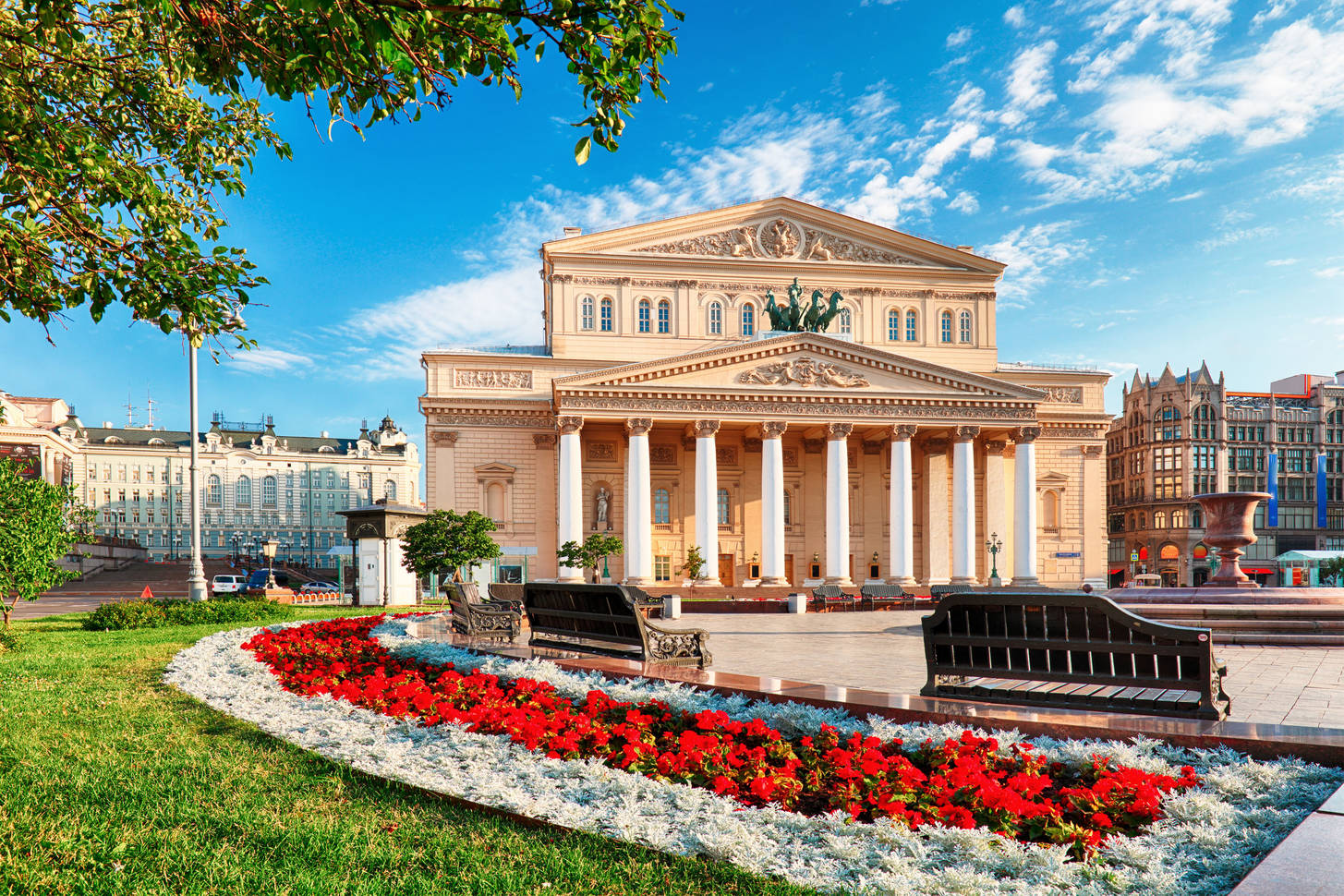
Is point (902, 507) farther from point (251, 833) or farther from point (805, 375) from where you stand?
point (251, 833)

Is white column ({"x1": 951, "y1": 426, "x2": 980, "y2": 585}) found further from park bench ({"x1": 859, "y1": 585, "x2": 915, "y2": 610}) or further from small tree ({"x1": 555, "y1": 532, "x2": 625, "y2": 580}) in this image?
small tree ({"x1": 555, "y1": 532, "x2": 625, "y2": 580})

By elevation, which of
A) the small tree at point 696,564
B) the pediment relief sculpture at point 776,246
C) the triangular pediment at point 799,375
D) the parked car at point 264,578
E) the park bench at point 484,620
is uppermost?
the pediment relief sculpture at point 776,246

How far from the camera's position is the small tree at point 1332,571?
57.5m

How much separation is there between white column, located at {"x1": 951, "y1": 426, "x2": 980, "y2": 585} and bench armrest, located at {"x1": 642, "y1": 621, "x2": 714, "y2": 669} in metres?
34.5

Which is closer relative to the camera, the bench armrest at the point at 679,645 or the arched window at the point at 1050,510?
the bench armrest at the point at 679,645

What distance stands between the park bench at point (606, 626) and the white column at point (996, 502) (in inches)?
1517

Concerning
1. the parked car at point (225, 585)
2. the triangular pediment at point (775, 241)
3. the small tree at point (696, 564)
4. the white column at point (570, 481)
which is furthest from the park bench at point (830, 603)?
the parked car at point (225, 585)

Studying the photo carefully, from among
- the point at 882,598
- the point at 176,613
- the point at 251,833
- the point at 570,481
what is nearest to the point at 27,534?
the point at 176,613

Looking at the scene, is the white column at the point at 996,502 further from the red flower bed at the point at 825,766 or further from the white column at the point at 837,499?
the red flower bed at the point at 825,766

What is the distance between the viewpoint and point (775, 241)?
47.1 metres

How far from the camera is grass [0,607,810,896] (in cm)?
443

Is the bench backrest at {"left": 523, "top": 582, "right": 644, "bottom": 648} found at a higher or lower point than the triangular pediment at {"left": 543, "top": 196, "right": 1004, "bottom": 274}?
lower

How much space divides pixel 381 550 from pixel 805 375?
21.6 m

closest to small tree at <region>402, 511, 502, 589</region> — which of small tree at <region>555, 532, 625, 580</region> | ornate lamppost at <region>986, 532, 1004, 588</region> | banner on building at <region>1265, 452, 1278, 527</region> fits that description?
small tree at <region>555, 532, 625, 580</region>
